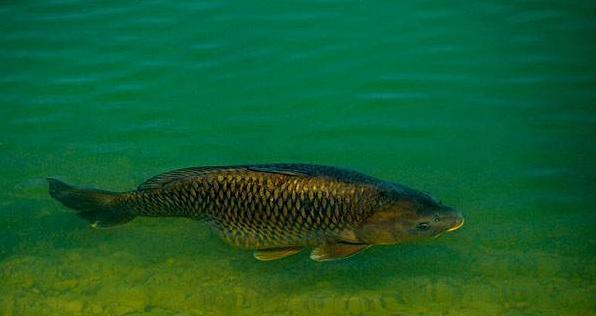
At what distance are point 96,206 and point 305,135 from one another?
8.17ft

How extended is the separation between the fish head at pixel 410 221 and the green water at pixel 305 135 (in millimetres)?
360

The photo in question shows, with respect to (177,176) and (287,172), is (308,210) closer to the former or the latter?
(287,172)

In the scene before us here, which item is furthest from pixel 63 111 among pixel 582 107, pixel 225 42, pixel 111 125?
pixel 582 107

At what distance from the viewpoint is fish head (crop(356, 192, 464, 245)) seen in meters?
4.18

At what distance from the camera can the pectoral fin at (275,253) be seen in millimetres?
4348

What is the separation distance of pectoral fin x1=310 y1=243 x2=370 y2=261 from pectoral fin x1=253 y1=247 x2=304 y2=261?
17 cm

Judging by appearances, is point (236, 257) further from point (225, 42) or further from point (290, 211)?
point (225, 42)

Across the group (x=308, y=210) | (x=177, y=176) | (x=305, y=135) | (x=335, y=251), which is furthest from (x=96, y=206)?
(x=305, y=135)

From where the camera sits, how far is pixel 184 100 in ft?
24.4

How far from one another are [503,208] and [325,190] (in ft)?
5.91

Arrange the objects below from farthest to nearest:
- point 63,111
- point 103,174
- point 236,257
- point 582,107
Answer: point 63,111, point 582,107, point 103,174, point 236,257

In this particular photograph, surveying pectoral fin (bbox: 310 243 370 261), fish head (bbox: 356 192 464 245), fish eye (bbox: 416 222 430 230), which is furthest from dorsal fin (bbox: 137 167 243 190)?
fish eye (bbox: 416 222 430 230)

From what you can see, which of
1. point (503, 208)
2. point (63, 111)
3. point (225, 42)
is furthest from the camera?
point (225, 42)

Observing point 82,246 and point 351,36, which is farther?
point 351,36
